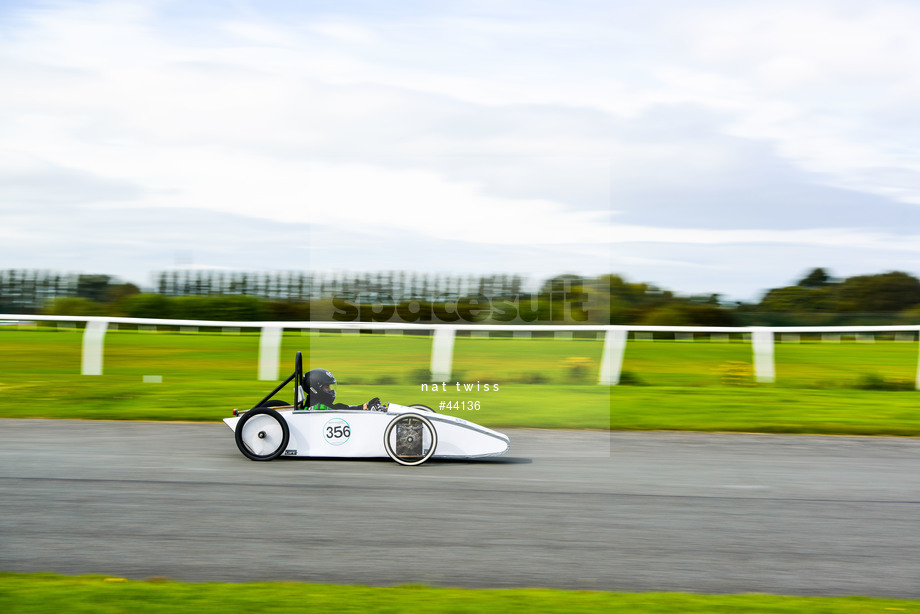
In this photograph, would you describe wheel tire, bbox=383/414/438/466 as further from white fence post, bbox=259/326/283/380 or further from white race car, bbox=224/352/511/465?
white fence post, bbox=259/326/283/380

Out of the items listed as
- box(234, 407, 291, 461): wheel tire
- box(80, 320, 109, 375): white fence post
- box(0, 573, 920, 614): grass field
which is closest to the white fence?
box(80, 320, 109, 375): white fence post

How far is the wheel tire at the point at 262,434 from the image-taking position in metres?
8.42

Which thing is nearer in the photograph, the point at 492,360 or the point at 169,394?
the point at 169,394

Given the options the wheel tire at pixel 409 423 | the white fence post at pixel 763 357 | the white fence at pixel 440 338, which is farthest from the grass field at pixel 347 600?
the white fence post at pixel 763 357

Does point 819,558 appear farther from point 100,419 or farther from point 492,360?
point 492,360

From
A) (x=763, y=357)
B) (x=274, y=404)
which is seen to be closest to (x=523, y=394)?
(x=763, y=357)

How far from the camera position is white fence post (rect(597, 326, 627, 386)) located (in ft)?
48.6

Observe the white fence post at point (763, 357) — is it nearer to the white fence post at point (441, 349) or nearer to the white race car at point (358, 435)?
the white fence post at point (441, 349)

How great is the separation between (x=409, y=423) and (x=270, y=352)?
288 inches

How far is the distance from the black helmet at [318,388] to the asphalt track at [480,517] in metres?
0.67

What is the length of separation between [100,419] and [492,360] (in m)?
7.12

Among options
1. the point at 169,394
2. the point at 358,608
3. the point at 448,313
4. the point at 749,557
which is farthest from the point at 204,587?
the point at 448,313

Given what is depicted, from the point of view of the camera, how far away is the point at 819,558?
17.4 feet

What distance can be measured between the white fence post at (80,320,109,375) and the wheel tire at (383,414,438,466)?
851 cm
